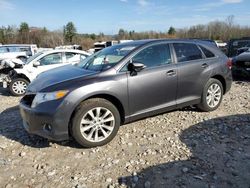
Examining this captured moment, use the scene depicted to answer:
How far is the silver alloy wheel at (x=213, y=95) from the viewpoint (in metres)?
5.83

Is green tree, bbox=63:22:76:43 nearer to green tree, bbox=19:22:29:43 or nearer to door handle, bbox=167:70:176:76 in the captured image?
green tree, bbox=19:22:29:43

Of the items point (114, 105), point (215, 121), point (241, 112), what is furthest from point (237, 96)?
point (114, 105)

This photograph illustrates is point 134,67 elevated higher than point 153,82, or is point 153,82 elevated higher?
point 134,67

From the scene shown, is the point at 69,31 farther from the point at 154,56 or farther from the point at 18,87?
the point at 154,56

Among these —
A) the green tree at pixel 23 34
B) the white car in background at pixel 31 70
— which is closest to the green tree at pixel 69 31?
the green tree at pixel 23 34

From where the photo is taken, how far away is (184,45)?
553 cm

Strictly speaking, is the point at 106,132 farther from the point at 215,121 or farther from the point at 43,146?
the point at 215,121

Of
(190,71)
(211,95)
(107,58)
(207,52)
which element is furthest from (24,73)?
(211,95)

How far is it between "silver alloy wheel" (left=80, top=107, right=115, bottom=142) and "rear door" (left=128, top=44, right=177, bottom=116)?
1.51 ft

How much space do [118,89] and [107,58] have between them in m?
0.87

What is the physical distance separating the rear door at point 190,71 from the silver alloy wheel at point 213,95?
303 mm

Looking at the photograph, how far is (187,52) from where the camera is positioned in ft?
18.1

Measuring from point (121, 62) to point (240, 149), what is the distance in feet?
7.67

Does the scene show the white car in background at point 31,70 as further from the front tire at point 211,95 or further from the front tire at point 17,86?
the front tire at point 211,95
